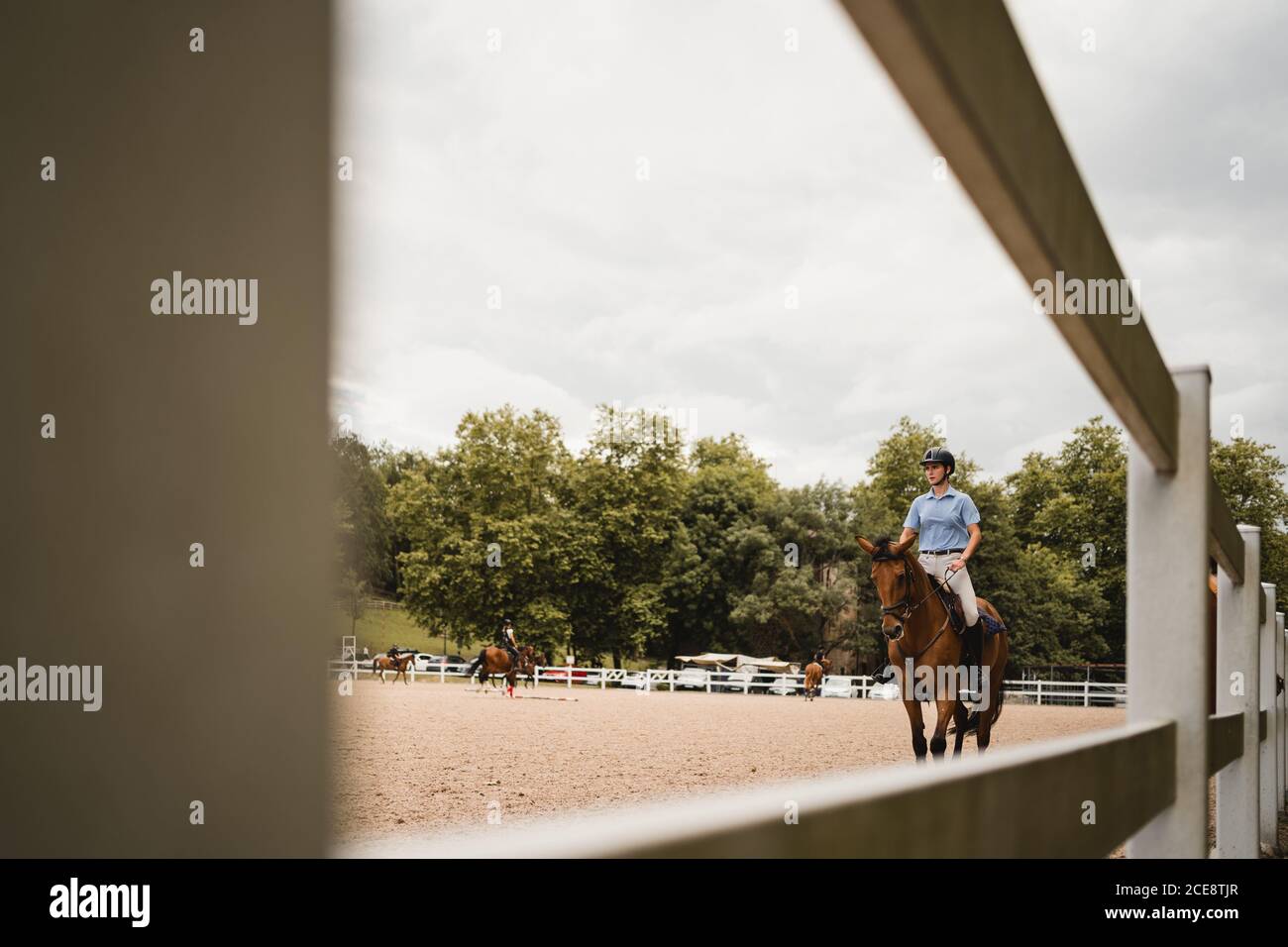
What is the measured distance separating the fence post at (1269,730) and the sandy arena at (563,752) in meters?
4.22

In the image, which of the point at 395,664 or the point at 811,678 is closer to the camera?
the point at 811,678

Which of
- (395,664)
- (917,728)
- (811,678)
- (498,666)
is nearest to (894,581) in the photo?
(917,728)

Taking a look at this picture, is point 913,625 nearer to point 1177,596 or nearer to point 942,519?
point 942,519

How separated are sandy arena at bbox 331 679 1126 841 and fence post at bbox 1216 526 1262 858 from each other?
129 inches

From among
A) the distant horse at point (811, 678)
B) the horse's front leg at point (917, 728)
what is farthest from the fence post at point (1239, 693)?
the distant horse at point (811, 678)

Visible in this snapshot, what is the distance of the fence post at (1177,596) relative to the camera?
217 centimetres

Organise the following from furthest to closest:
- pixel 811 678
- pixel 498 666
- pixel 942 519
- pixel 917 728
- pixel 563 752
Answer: pixel 811 678 → pixel 498 666 → pixel 563 752 → pixel 917 728 → pixel 942 519

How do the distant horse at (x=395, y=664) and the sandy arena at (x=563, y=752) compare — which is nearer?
the sandy arena at (x=563, y=752)

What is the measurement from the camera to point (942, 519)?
25.3 ft

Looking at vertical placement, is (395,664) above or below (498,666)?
below

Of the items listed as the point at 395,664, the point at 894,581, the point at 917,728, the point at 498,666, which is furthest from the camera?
the point at 395,664

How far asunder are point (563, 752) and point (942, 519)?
6.22m

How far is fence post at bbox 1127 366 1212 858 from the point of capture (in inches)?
85.5

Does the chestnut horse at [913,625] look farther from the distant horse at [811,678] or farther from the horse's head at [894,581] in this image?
the distant horse at [811,678]
